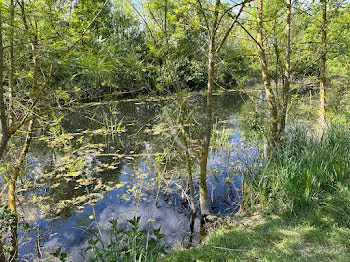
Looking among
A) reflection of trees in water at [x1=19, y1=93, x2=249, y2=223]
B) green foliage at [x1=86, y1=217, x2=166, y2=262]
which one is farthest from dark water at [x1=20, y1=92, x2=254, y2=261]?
green foliage at [x1=86, y1=217, x2=166, y2=262]

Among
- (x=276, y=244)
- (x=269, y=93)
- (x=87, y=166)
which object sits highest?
(x=269, y=93)

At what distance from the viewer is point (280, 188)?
3.15 m

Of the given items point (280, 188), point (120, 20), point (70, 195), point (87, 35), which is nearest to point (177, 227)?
point (280, 188)

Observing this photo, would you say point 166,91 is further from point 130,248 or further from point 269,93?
point 130,248

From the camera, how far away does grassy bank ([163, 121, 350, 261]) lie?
2.29 metres

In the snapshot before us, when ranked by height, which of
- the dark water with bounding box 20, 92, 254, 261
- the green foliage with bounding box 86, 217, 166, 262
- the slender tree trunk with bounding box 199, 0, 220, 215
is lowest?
the dark water with bounding box 20, 92, 254, 261

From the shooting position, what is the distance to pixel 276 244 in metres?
2.41

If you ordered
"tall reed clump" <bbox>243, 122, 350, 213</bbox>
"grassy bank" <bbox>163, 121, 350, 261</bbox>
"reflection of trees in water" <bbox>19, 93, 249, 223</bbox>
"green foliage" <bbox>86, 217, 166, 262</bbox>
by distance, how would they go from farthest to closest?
"reflection of trees in water" <bbox>19, 93, 249, 223</bbox> < "tall reed clump" <bbox>243, 122, 350, 213</bbox> < "grassy bank" <bbox>163, 121, 350, 261</bbox> < "green foliage" <bbox>86, 217, 166, 262</bbox>

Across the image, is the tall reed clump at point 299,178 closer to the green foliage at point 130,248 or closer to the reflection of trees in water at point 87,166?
the reflection of trees in water at point 87,166

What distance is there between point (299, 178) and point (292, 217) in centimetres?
54

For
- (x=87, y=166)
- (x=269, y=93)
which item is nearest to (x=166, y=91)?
(x=269, y=93)

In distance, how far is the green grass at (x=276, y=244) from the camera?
7.22ft

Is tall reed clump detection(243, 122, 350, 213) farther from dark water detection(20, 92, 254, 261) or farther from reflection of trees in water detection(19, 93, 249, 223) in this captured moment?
reflection of trees in water detection(19, 93, 249, 223)

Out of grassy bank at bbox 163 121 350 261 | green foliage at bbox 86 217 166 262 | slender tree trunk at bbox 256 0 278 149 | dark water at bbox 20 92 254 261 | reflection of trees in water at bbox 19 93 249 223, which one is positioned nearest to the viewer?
green foliage at bbox 86 217 166 262
